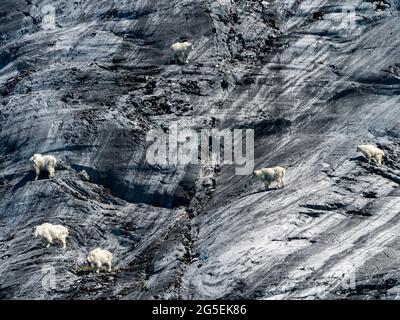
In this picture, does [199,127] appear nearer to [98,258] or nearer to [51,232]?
[98,258]

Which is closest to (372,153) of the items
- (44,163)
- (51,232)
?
(51,232)

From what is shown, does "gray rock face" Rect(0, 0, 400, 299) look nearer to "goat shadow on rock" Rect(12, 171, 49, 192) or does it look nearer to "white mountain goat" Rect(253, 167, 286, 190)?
"goat shadow on rock" Rect(12, 171, 49, 192)

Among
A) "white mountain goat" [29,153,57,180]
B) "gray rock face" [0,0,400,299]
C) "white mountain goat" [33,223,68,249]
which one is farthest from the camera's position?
"white mountain goat" [29,153,57,180]

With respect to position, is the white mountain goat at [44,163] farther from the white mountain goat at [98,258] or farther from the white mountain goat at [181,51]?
the white mountain goat at [181,51]

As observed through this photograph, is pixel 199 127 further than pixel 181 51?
No

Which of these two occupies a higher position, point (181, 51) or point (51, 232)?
point (181, 51)

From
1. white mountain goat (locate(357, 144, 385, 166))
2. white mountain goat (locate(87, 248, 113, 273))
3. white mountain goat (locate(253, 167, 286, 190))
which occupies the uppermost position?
white mountain goat (locate(357, 144, 385, 166))

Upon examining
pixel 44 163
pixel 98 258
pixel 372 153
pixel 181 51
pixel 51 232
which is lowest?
pixel 98 258

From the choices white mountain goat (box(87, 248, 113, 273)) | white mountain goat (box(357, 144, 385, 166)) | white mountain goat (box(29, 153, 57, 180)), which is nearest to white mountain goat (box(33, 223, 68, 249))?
white mountain goat (box(87, 248, 113, 273))
